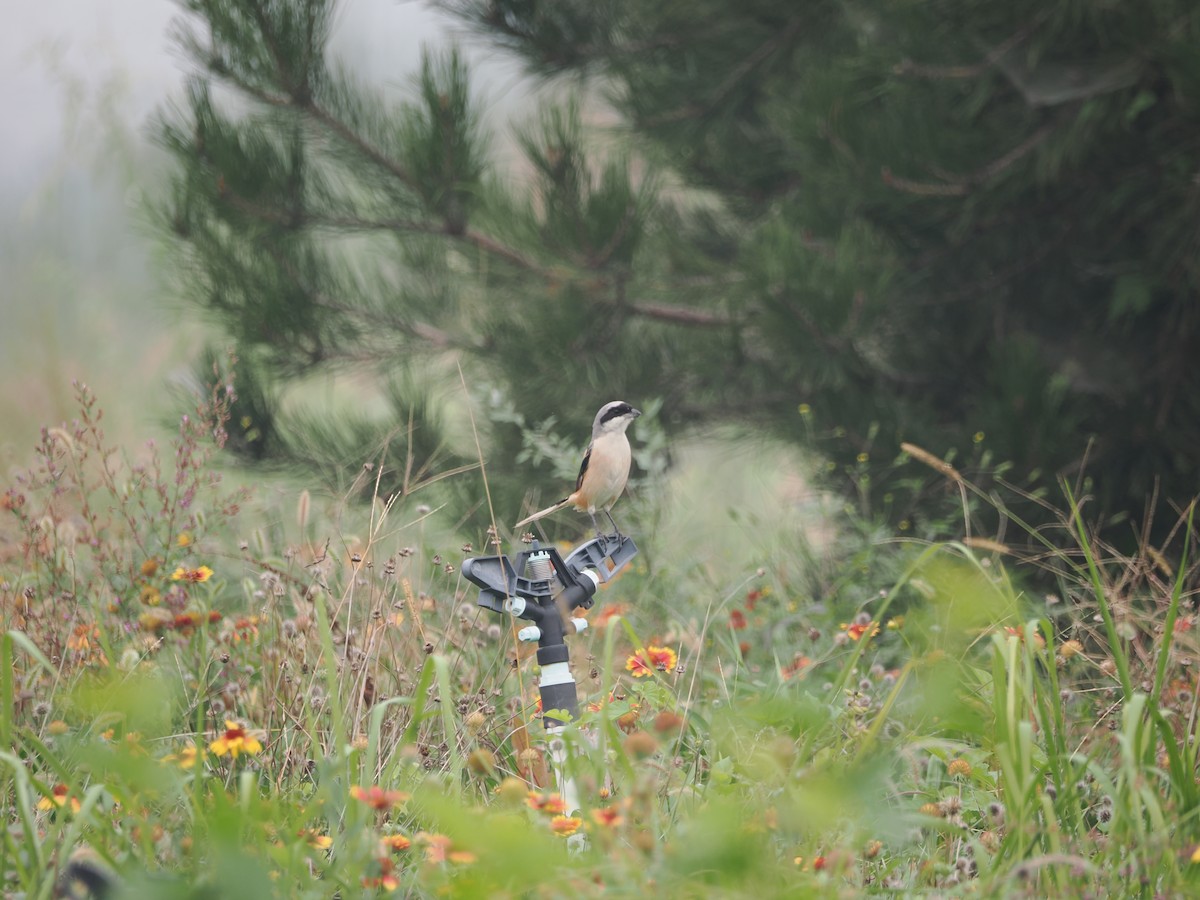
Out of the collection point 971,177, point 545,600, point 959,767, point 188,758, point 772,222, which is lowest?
point 959,767

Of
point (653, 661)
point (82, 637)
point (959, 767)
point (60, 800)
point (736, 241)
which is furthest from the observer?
point (736, 241)

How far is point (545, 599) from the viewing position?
1971mm

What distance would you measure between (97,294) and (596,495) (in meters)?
6.80

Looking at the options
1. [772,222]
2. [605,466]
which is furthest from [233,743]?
[772,222]

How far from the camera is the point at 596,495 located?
274cm

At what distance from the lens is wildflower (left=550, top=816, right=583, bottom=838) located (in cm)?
161

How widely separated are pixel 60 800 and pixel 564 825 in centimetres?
84

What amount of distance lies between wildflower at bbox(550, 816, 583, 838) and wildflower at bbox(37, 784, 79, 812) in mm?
707

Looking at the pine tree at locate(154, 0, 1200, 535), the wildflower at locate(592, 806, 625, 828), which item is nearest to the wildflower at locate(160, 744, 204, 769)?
the wildflower at locate(592, 806, 625, 828)

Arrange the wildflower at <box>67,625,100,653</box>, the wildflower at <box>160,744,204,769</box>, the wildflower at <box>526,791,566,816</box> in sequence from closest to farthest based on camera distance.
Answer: the wildflower at <box>526,791,566,816</box> → the wildflower at <box>160,744,204,769</box> → the wildflower at <box>67,625,100,653</box>

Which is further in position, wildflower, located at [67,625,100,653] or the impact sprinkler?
wildflower, located at [67,625,100,653]

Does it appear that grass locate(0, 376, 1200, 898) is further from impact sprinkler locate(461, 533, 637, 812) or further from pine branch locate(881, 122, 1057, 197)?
pine branch locate(881, 122, 1057, 197)

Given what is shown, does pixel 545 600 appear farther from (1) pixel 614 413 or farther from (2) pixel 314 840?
(1) pixel 614 413

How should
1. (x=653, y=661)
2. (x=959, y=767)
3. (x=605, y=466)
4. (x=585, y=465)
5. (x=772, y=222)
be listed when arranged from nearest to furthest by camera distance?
(x=959, y=767) → (x=653, y=661) → (x=605, y=466) → (x=585, y=465) → (x=772, y=222)
